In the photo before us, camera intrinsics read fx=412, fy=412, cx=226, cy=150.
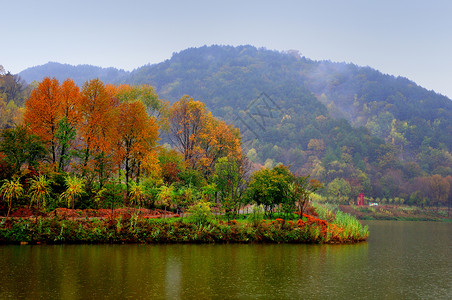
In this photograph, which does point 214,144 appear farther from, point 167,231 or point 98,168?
point 167,231

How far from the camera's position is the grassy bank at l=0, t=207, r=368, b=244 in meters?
28.2

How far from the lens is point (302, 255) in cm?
2683

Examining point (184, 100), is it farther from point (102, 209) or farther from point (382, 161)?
point (382, 161)

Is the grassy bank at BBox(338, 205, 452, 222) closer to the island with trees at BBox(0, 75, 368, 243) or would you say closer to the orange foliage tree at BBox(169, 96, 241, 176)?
the orange foliage tree at BBox(169, 96, 241, 176)

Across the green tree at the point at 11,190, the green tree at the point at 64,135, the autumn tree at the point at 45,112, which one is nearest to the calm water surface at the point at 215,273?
the green tree at the point at 11,190

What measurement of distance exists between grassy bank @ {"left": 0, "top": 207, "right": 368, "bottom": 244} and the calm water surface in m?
1.63

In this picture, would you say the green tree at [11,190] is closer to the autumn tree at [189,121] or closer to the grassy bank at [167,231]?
the grassy bank at [167,231]

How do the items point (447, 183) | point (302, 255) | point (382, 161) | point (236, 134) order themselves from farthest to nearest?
point (382, 161), point (447, 183), point (236, 134), point (302, 255)

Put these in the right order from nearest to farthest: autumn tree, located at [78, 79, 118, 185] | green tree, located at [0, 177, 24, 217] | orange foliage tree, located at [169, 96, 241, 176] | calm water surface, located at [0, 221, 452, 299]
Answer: calm water surface, located at [0, 221, 452, 299] → green tree, located at [0, 177, 24, 217] → autumn tree, located at [78, 79, 118, 185] → orange foliage tree, located at [169, 96, 241, 176]

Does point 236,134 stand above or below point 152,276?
above

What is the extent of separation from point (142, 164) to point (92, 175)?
6058 millimetres

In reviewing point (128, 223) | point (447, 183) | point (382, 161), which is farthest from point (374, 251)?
point (382, 161)

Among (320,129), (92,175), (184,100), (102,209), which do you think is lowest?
(102,209)

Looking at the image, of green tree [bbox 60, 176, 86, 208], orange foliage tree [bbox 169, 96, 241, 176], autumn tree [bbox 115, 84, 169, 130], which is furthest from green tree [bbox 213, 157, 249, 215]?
autumn tree [bbox 115, 84, 169, 130]
